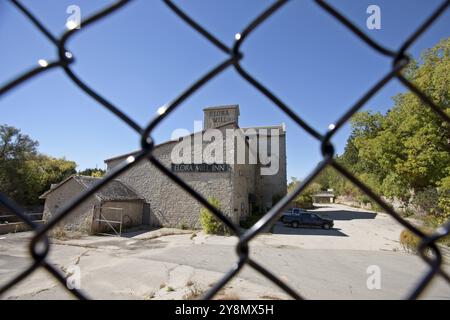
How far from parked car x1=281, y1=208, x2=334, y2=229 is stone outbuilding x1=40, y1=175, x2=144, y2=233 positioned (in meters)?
11.9

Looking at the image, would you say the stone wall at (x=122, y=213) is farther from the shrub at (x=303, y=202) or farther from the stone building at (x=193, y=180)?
the shrub at (x=303, y=202)

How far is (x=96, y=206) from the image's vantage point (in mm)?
16469

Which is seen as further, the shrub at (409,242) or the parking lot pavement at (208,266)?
the shrub at (409,242)

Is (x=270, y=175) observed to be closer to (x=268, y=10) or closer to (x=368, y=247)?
(x=368, y=247)

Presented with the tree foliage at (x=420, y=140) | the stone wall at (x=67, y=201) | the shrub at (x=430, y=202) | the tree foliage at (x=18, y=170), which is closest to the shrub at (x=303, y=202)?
the tree foliage at (x=420, y=140)

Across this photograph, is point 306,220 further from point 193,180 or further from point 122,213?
point 122,213

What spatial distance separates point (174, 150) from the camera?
18.8m

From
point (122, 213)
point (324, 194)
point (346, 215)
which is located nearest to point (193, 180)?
point (122, 213)

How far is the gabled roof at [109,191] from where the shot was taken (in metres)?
17.2

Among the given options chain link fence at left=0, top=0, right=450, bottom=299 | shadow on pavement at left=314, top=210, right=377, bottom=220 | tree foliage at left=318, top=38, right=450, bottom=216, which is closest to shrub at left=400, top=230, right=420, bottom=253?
tree foliage at left=318, top=38, right=450, bottom=216

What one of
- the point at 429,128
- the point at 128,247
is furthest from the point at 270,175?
the point at 128,247

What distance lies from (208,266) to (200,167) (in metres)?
9.80

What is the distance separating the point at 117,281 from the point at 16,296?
7.35 feet

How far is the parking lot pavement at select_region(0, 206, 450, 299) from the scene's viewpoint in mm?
6477
